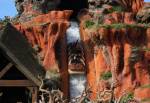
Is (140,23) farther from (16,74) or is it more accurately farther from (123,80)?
(16,74)

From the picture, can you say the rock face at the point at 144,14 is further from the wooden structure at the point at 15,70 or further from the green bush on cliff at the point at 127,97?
the wooden structure at the point at 15,70

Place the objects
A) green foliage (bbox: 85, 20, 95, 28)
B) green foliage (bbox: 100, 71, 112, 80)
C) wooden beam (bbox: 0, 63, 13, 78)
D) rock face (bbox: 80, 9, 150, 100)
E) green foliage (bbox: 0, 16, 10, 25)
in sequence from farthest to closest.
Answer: green foliage (bbox: 85, 20, 95, 28)
green foliage (bbox: 0, 16, 10, 25)
green foliage (bbox: 100, 71, 112, 80)
rock face (bbox: 80, 9, 150, 100)
wooden beam (bbox: 0, 63, 13, 78)

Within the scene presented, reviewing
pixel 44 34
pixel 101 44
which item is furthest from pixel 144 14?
pixel 44 34

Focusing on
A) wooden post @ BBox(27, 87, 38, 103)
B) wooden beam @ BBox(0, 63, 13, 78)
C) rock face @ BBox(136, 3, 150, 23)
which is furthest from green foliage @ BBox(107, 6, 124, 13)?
wooden beam @ BBox(0, 63, 13, 78)

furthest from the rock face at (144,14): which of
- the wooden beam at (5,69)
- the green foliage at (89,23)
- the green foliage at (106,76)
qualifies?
the wooden beam at (5,69)

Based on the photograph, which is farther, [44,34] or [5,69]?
[44,34]

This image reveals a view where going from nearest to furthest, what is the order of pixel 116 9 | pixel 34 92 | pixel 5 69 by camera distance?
pixel 5 69, pixel 34 92, pixel 116 9

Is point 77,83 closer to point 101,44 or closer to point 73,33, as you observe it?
point 101,44

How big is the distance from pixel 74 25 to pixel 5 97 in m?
11.2

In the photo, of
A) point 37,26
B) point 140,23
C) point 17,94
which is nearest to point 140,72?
point 140,23

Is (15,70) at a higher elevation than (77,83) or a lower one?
higher

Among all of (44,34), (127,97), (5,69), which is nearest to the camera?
(5,69)

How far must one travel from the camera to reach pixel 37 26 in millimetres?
31906

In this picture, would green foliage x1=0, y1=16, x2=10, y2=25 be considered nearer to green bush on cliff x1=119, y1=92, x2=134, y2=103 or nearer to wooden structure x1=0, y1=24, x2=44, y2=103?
green bush on cliff x1=119, y1=92, x2=134, y2=103
